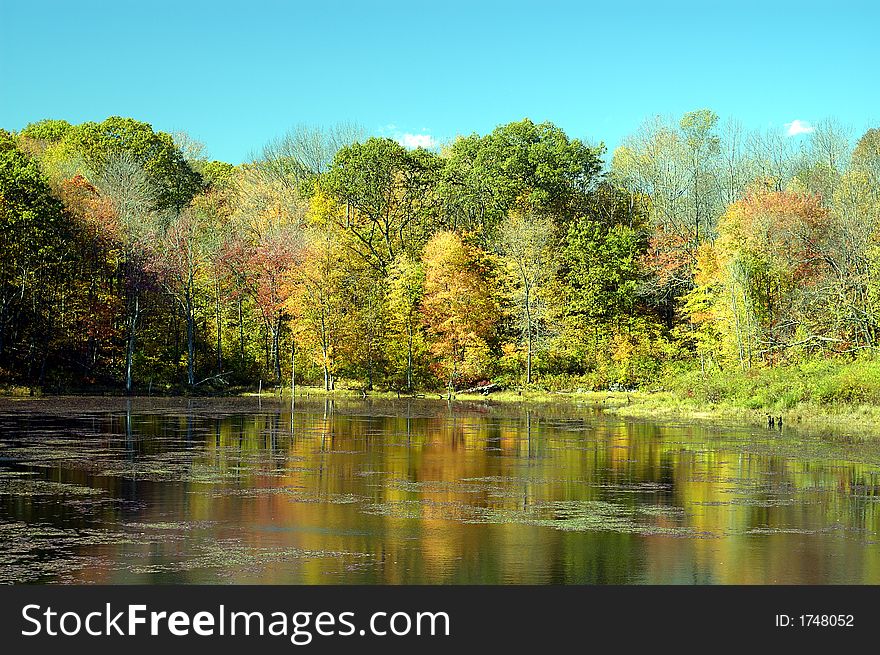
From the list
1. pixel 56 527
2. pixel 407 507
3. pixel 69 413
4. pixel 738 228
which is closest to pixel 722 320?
pixel 738 228

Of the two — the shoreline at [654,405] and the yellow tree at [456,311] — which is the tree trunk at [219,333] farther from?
the yellow tree at [456,311]

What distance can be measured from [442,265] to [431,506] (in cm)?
4301

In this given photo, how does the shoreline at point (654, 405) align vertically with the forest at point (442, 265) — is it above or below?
below

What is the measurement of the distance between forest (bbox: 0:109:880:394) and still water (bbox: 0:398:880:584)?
22.2m

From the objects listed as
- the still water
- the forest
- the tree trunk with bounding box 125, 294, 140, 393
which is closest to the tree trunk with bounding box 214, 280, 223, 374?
the forest

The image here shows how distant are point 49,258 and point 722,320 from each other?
1362 inches

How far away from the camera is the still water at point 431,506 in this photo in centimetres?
1295

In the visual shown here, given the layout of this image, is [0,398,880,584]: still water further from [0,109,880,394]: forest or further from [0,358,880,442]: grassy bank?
[0,109,880,394]: forest

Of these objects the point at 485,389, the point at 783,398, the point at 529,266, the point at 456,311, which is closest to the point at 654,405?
the point at 783,398

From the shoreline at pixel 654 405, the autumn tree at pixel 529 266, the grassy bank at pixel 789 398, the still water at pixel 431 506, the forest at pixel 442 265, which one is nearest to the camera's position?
the still water at pixel 431 506

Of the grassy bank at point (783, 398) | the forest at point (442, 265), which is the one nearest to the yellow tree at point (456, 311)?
the forest at point (442, 265)

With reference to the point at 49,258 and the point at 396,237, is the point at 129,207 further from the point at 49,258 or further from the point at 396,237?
the point at 396,237

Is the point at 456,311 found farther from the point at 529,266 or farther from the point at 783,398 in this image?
the point at 783,398

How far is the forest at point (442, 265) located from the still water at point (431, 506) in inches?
873
